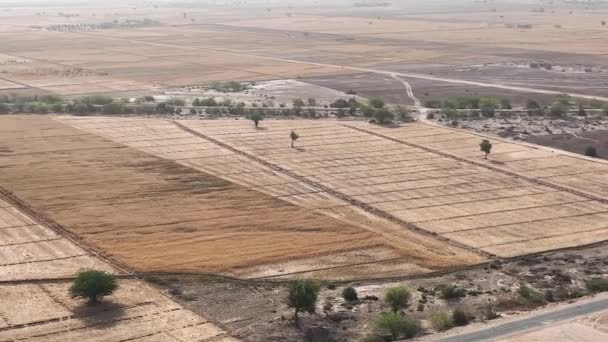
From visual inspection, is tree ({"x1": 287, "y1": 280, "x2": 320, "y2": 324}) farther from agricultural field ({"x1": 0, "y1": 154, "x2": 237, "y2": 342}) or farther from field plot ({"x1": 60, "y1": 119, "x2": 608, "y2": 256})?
field plot ({"x1": 60, "y1": 119, "x2": 608, "y2": 256})

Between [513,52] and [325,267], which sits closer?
[325,267]

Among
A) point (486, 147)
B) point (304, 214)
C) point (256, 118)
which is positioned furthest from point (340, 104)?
point (304, 214)

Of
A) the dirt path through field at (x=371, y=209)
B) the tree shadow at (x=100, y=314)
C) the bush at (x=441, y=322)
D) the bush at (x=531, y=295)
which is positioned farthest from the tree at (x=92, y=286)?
the bush at (x=531, y=295)

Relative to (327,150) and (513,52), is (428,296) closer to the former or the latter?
(327,150)

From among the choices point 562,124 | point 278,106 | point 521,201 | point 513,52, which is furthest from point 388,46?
point 521,201

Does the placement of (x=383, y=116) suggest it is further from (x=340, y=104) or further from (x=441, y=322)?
(x=441, y=322)

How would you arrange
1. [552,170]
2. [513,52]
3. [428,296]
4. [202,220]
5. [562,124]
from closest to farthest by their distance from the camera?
[428,296]
[202,220]
[552,170]
[562,124]
[513,52]
